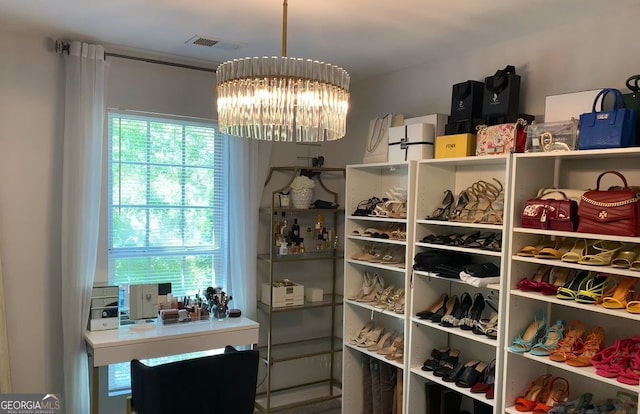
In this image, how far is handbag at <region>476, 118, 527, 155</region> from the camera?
2.59 m

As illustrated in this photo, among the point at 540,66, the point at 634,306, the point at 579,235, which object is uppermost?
the point at 540,66

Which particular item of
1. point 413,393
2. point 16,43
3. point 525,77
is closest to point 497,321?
point 413,393

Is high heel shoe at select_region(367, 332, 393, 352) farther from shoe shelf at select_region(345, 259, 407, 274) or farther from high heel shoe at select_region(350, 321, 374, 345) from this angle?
shoe shelf at select_region(345, 259, 407, 274)

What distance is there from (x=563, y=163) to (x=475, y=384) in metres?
1.29

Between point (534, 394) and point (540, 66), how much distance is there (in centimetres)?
176

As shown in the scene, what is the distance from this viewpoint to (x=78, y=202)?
10.2 ft

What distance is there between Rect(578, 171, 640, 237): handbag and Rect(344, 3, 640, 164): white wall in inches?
23.3

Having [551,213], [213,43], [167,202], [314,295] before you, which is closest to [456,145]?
[551,213]

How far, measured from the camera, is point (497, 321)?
2723mm

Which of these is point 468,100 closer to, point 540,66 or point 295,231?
point 540,66

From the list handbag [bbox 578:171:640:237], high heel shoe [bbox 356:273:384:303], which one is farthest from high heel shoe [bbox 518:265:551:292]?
high heel shoe [bbox 356:273:384:303]

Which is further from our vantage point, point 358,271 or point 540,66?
point 358,271

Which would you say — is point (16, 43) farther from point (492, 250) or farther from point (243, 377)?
point (492, 250)

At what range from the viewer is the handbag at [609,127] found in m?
2.12
